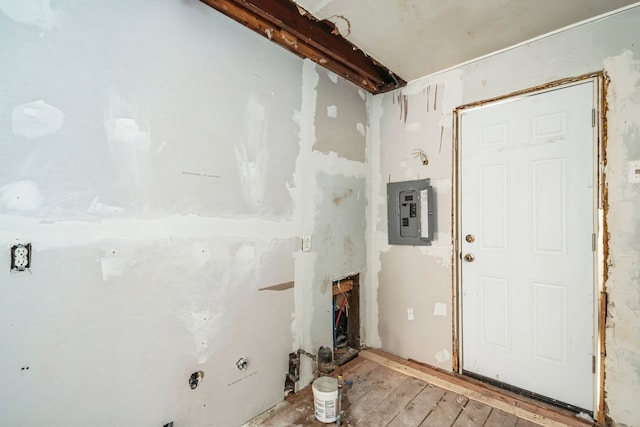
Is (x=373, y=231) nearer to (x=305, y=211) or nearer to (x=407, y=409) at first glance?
(x=305, y=211)

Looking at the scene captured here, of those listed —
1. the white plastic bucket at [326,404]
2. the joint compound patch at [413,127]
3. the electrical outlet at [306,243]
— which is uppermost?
the joint compound patch at [413,127]

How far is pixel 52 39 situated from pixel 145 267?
1022 millimetres

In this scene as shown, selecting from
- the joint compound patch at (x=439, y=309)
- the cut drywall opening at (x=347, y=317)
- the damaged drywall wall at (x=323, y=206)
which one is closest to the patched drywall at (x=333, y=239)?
the damaged drywall wall at (x=323, y=206)

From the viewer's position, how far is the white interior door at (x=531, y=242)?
73.4 inches

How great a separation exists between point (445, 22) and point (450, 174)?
1.08 meters

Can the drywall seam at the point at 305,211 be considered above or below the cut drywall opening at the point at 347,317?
above

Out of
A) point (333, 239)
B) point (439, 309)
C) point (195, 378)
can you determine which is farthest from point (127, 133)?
point (439, 309)

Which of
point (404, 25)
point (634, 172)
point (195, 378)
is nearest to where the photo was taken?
point (195, 378)

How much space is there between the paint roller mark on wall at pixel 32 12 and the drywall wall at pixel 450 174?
231 centimetres

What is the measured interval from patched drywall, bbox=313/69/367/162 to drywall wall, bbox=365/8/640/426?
0.64 feet

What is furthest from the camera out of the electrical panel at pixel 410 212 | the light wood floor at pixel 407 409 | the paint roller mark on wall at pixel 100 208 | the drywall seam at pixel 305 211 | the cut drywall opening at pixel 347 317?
the cut drywall opening at pixel 347 317

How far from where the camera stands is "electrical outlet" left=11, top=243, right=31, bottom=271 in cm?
110

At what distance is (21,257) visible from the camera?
1.11 m

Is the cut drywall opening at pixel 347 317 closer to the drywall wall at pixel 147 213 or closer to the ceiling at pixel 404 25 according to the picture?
the drywall wall at pixel 147 213
